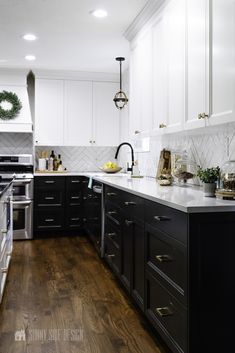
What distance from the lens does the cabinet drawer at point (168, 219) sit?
1.73m

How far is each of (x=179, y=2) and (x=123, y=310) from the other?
7.42ft

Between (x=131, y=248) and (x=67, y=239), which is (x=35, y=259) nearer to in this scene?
(x=67, y=239)

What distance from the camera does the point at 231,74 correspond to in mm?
2059

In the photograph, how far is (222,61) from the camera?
215 centimetres

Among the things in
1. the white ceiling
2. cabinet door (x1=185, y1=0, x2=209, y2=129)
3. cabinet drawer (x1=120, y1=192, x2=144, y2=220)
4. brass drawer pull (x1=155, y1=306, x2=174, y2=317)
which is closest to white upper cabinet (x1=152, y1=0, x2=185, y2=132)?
cabinet door (x1=185, y1=0, x2=209, y2=129)

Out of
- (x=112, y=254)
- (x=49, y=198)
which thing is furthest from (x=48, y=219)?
(x=112, y=254)

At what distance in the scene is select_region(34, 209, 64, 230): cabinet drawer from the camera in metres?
5.27

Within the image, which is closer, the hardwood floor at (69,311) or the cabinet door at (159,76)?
the hardwood floor at (69,311)

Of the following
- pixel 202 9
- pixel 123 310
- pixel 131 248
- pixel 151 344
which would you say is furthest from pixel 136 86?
pixel 151 344

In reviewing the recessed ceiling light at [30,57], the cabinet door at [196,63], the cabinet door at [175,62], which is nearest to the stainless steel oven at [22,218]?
the recessed ceiling light at [30,57]

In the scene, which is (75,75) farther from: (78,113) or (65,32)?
(65,32)

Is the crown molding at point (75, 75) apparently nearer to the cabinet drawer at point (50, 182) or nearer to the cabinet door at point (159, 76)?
the cabinet drawer at point (50, 182)

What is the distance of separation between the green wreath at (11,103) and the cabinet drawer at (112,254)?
2.59 meters

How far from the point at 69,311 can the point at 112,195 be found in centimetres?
108
